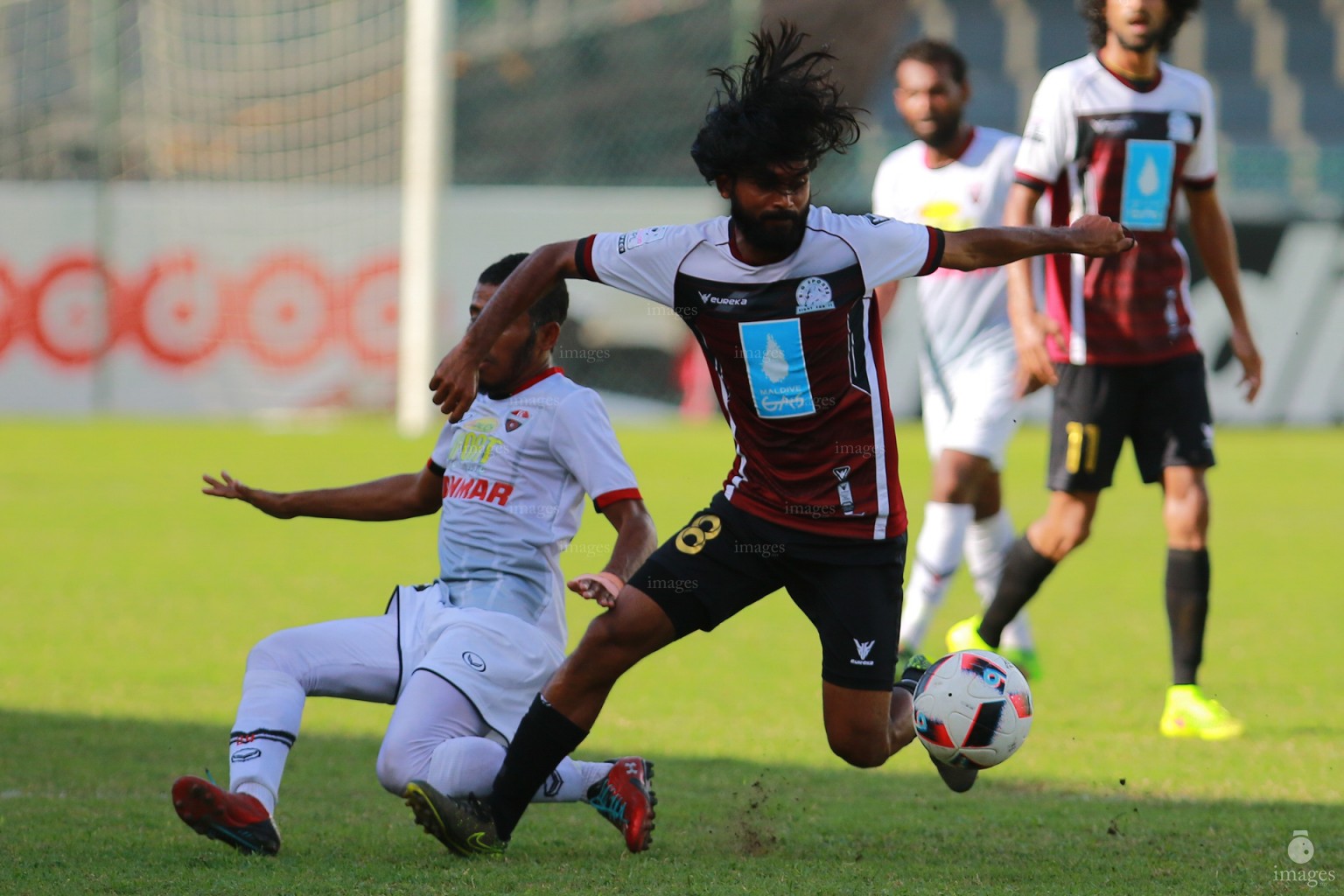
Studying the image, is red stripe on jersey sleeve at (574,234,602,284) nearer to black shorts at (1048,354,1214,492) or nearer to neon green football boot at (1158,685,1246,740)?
black shorts at (1048,354,1214,492)

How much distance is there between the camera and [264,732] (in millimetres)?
4137

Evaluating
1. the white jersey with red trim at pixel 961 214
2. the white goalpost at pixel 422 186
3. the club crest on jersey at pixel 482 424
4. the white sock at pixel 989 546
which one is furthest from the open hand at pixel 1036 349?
the white goalpost at pixel 422 186

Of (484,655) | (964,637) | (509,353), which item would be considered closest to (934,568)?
(964,637)

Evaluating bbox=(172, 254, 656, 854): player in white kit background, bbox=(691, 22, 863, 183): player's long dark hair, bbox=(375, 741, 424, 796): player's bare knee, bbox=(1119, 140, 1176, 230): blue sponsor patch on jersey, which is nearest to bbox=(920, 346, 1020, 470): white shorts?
bbox=(1119, 140, 1176, 230): blue sponsor patch on jersey

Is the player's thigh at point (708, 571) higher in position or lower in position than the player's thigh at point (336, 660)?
higher

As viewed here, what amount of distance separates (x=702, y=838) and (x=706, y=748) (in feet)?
Result: 4.17

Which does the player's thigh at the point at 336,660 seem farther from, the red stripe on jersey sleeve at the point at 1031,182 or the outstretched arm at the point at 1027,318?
the red stripe on jersey sleeve at the point at 1031,182

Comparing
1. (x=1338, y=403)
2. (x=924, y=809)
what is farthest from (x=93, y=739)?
(x=1338, y=403)

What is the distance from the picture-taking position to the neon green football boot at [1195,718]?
5617 millimetres

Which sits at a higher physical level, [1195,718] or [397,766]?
[397,766]

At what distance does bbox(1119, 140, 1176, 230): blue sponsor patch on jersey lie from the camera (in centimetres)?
587

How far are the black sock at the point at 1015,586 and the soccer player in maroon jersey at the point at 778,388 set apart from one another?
1.90 meters

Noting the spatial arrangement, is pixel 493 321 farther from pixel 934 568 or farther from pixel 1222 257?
pixel 1222 257

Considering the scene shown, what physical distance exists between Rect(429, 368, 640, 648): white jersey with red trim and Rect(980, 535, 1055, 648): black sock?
2.14 m
